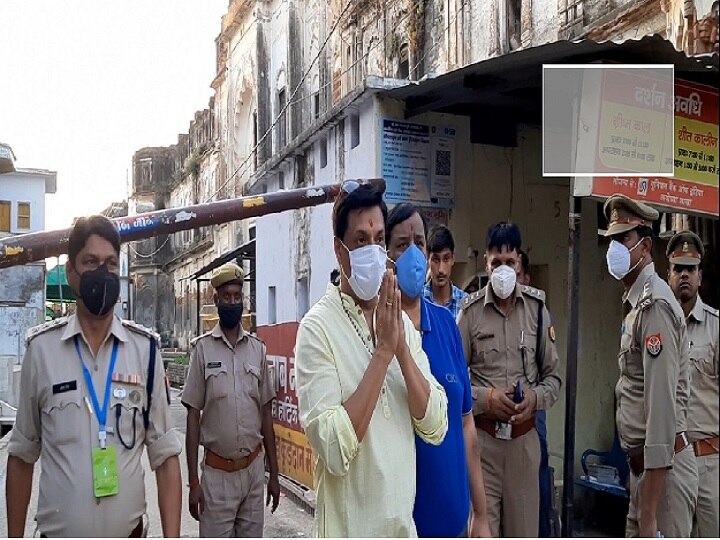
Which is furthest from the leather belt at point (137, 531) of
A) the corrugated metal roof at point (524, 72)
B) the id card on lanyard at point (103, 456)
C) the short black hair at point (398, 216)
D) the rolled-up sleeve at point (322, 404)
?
the corrugated metal roof at point (524, 72)

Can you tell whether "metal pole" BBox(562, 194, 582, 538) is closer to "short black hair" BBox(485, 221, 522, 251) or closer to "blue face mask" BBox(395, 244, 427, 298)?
"short black hair" BBox(485, 221, 522, 251)

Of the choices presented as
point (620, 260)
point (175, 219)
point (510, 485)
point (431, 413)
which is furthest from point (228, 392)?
point (175, 219)

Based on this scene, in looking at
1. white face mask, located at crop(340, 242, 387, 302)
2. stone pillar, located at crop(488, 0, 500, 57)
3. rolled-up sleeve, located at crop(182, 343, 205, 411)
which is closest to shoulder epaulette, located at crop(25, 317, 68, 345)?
white face mask, located at crop(340, 242, 387, 302)

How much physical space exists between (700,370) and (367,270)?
2507mm

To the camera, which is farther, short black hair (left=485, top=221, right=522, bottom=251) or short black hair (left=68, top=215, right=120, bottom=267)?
short black hair (left=485, top=221, right=522, bottom=251)

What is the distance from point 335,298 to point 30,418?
1.22 m

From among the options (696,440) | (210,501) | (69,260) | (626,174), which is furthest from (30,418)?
(626,174)

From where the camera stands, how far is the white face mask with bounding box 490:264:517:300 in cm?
447

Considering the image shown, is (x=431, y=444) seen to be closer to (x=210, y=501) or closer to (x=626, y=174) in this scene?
(x=210, y=501)

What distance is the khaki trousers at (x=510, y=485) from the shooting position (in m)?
4.31

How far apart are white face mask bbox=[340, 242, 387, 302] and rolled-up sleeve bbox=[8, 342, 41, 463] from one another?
1.22m

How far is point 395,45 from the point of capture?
62.4ft

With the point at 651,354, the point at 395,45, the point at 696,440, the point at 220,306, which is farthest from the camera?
the point at 395,45

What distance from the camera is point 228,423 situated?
5148 millimetres
